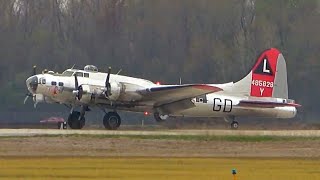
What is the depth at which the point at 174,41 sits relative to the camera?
93.2 meters

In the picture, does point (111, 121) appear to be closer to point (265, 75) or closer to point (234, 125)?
point (234, 125)

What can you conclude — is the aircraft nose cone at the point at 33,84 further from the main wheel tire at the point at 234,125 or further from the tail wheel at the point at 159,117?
the main wheel tire at the point at 234,125

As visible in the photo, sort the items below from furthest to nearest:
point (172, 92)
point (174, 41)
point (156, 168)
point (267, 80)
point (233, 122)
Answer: point (174, 41), point (233, 122), point (267, 80), point (172, 92), point (156, 168)

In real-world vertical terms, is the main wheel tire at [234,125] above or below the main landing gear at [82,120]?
above

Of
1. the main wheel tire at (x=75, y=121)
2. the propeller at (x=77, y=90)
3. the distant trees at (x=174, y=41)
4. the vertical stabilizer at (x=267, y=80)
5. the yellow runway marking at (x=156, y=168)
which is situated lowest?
the yellow runway marking at (x=156, y=168)

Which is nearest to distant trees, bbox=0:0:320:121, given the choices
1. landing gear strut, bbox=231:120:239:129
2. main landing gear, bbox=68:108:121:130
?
landing gear strut, bbox=231:120:239:129

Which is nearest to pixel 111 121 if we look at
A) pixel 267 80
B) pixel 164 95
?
pixel 164 95

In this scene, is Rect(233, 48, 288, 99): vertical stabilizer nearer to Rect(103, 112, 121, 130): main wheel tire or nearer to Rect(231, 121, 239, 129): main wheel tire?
Rect(231, 121, 239, 129): main wheel tire

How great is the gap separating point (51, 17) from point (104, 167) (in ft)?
208

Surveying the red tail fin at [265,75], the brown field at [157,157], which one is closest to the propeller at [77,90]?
the brown field at [157,157]

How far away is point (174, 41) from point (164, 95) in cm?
2735

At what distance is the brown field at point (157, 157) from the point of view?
3756 centimetres

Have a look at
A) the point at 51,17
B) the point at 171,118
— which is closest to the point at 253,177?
the point at 171,118

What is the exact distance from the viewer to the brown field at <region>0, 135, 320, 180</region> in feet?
123
